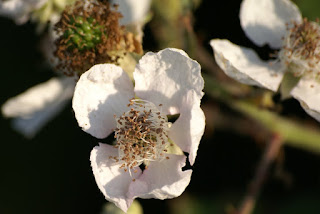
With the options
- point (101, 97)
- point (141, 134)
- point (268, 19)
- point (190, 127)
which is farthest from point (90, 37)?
point (268, 19)

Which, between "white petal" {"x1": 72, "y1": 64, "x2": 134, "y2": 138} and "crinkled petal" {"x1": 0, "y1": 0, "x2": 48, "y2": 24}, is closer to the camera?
"white petal" {"x1": 72, "y1": 64, "x2": 134, "y2": 138}

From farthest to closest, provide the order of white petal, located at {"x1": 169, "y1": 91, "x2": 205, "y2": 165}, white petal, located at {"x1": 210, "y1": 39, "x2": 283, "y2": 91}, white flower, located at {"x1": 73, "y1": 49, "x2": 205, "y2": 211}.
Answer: white petal, located at {"x1": 210, "y1": 39, "x2": 283, "y2": 91} < white flower, located at {"x1": 73, "y1": 49, "x2": 205, "y2": 211} < white petal, located at {"x1": 169, "y1": 91, "x2": 205, "y2": 165}

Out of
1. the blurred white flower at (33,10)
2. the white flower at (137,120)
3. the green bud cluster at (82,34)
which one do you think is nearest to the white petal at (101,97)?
the white flower at (137,120)

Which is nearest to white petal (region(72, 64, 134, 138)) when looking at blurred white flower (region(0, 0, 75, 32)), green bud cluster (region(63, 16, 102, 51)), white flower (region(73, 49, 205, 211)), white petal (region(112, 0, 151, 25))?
white flower (region(73, 49, 205, 211))

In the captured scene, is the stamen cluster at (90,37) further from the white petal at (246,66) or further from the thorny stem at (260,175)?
the thorny stem at (260,175)

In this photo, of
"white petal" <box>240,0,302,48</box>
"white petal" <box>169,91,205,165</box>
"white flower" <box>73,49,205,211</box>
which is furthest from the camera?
"white petal" <box>240,0,302,48</box>

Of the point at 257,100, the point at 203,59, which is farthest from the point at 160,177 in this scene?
the point at 203,59

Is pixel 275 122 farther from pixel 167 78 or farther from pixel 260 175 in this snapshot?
pixel 167 78

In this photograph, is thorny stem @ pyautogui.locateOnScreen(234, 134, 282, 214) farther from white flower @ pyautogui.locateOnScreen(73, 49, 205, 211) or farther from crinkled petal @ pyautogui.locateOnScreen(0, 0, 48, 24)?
crinkled petal @ pyautogui.locateOnScreen(0, 0, 48, 24)
